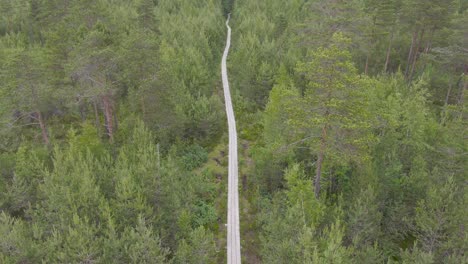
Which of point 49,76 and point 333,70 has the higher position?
point 333,70

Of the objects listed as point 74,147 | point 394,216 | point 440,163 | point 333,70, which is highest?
point 333,70

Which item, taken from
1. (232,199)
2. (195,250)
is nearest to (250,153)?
(232,199)

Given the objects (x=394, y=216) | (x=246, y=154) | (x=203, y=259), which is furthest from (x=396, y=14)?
(x=203, y=259)

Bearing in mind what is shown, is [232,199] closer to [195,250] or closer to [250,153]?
[250,153]

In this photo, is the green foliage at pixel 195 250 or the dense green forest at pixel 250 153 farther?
the green foliage at pixel 195 250

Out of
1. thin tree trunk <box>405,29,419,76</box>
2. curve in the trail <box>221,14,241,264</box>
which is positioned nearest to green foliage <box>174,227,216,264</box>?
curve in the trail <box>221,14,241,264</box>

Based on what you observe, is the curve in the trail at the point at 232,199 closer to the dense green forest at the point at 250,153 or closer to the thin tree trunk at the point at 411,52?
the dense green forest at the point at 250,153

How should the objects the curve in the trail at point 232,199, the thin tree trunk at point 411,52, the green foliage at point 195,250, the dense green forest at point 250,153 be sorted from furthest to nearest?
the thin tree trunk at point 411,52 → the curve in the trail at point 232,199 → the green foliage at point 195,250 → the dense green forest at point 250,153

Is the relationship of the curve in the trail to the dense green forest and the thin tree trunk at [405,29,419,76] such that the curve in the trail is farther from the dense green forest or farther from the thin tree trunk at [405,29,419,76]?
the thin tree trunk at [405,29,419,76]

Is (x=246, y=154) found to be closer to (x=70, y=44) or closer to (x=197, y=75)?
(x=197, y=75)

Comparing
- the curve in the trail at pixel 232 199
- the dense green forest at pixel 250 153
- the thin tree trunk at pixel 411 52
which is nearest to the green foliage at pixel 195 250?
the dense green forest at pixel 250 153
